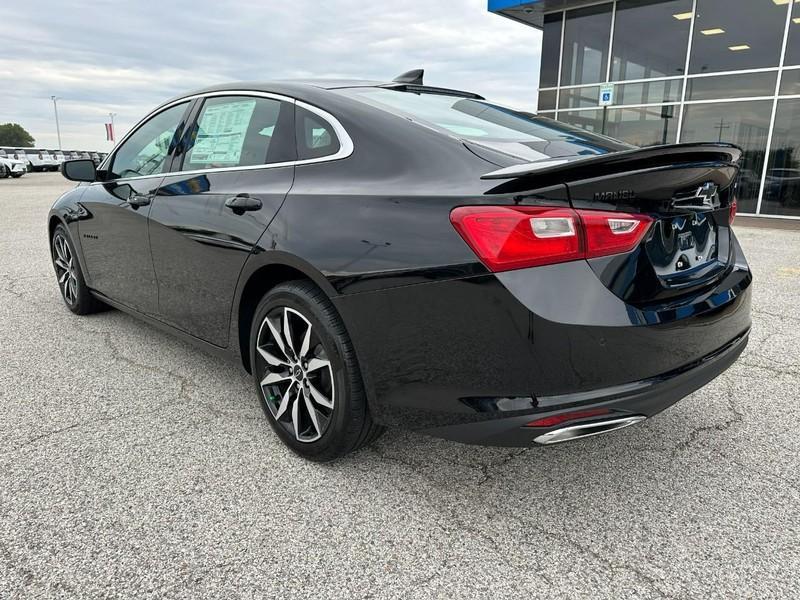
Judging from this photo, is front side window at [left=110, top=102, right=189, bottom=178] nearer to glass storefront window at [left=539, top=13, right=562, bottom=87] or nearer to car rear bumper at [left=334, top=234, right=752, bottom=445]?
car rear bumper at [left=334, top=234, right=752, bottom=445]

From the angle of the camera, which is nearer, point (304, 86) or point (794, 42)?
point (304, 86)

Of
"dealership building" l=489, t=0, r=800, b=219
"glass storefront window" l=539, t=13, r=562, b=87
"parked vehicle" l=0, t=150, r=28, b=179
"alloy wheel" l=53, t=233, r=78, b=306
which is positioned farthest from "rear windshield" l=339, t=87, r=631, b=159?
Answer: "parked vehicle" l=0, t=150, r=28, b=179

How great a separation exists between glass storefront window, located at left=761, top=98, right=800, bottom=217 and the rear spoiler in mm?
13589

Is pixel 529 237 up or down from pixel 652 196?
down

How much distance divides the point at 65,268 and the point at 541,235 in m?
4.20

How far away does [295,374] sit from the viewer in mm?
2447

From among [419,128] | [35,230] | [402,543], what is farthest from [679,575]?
[35,230]

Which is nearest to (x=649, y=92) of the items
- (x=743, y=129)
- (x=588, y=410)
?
(x=743, y=129)

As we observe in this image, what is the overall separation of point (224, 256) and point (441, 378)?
125 centimetres

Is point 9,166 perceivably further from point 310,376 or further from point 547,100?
point 310,376

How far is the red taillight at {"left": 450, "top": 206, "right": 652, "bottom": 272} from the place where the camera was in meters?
1.74

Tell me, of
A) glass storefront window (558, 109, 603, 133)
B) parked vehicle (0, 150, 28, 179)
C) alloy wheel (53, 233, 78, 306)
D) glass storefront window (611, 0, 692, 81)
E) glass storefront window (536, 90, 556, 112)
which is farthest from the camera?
parked vehicle (0, 150, 28, 179)

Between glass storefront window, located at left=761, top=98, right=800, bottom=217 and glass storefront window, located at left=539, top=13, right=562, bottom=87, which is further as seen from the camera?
glass storefront window, located at left=539, top=13, right=562, bottom=87

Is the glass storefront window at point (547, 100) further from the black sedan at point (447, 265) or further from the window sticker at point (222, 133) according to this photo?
the window sticker at point (222, 133)
